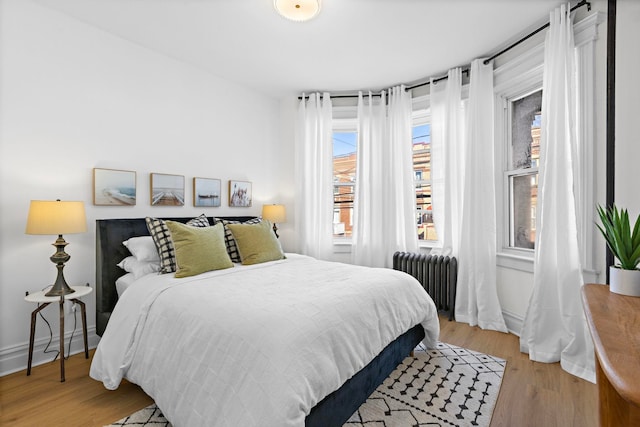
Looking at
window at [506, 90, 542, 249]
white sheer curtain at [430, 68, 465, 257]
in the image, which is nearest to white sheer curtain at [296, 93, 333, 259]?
white sheer curtain at [430, 68, 465, 257]

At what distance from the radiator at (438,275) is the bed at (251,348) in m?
0.97

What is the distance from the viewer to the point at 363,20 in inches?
98.8

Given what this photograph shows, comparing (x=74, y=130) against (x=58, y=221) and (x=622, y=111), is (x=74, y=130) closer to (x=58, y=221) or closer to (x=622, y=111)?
(x=58, y=221)

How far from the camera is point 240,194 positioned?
381cm

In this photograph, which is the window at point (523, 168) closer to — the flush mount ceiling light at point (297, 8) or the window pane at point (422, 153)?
the window pane at point (422, 153)

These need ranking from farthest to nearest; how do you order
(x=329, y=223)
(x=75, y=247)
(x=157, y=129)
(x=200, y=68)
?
(x=329, y=223) < (x=200, y=68) < (x=157, y=129) < (x=75, y=247)

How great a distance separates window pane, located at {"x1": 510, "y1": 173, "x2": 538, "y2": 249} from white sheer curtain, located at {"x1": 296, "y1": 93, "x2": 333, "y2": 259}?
2062 mm

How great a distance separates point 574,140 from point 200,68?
140 inches

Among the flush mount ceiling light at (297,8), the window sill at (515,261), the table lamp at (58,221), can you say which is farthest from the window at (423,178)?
the table lamp at (58,221)

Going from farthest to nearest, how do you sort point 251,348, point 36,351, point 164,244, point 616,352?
point 164,244 < point 36,351 < point 251,348 < point 616,352

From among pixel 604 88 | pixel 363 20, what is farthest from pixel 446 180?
pixel 363 20

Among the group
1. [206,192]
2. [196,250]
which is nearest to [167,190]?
[206,192]

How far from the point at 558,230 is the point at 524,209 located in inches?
28.0

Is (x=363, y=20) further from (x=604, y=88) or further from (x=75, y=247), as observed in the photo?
(x=75, y=247)
